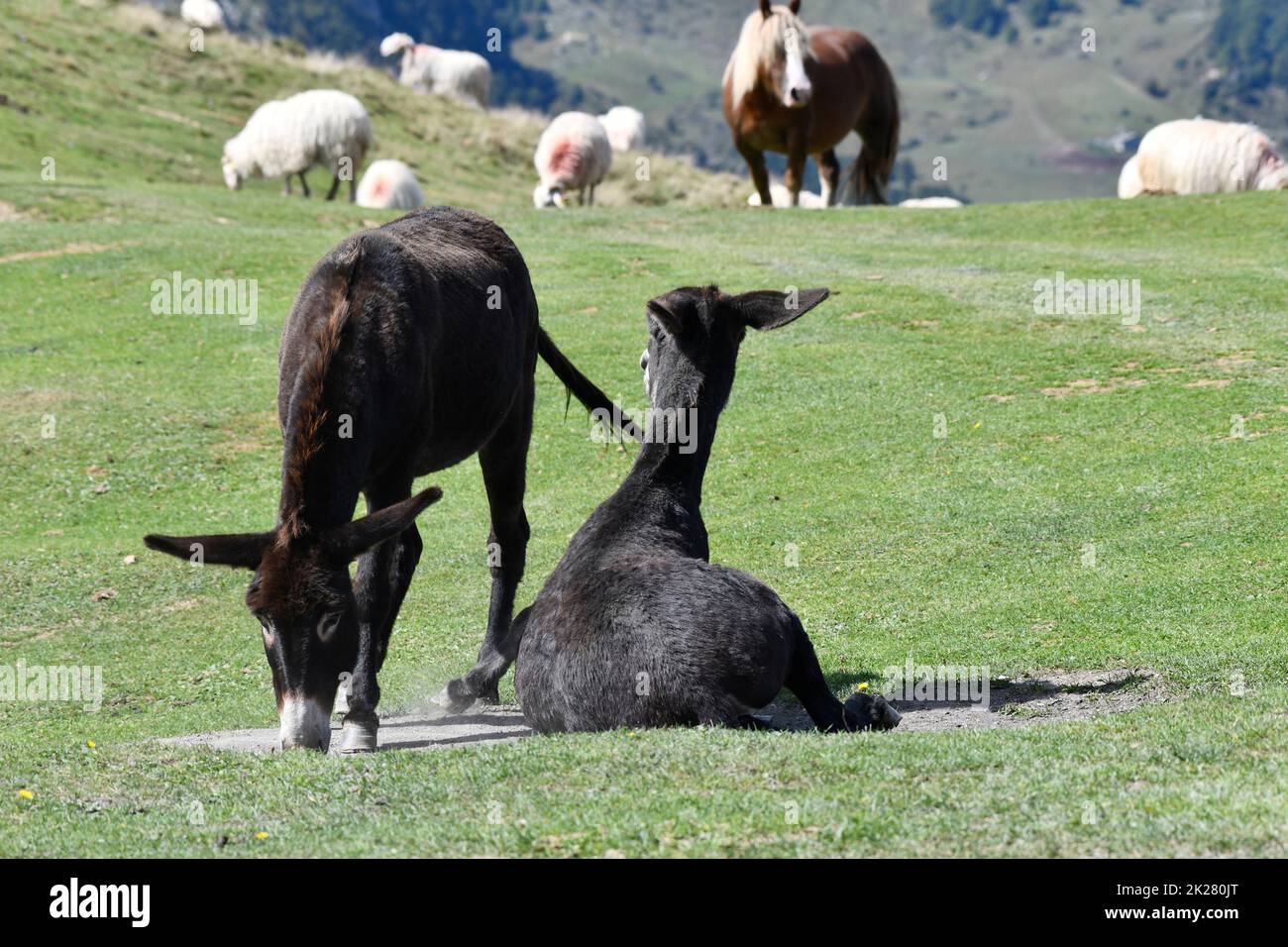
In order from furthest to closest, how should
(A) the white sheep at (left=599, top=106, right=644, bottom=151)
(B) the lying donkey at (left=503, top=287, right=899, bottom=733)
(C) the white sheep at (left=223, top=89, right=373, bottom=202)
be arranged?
(A) the white sheep at (left=599, top=106, right=644, bottom=151), (C) the white sheep at (left=223, top=89, right=373, bottom=202), (B) the lying donkey at (left=503, top=287, right=899, bottom=733)

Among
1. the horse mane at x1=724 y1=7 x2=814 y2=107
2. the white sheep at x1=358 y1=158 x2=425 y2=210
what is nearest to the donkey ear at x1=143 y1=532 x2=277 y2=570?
the horse mane at x1=724 y1=7 x2=814 y2=107

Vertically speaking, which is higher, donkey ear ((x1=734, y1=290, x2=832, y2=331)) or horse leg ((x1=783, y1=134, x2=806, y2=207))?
horse leg ((x1=783, y1=134, x2=806, y2=207))

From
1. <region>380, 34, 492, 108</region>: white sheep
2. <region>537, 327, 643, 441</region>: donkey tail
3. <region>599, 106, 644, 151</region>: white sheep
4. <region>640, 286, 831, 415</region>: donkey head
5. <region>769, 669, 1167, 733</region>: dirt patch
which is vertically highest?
<region>380, 34, 492, 108</region>: white sheep

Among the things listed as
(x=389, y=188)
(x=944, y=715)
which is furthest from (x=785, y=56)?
(x=944, y=715)

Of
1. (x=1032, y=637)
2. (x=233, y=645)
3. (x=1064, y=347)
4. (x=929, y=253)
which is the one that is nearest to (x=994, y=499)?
(x=1032, y=637)

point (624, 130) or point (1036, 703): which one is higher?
point (624, 130)

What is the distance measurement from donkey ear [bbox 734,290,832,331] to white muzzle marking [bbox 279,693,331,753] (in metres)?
3.29

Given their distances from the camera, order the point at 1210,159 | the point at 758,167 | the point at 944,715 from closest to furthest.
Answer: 1. the point at 944,715
2. the point at 758,167
3. the point at 1210,159

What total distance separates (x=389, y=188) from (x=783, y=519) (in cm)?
2797

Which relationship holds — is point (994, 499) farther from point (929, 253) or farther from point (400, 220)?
point (929, 253)

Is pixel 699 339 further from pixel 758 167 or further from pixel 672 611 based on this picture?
pixel 758 167

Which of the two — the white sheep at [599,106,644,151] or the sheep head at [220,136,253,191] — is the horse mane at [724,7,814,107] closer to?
the sheep head at [220,136,253,191]

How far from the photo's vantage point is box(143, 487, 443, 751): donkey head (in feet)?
24.6

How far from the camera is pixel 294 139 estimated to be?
137ft
